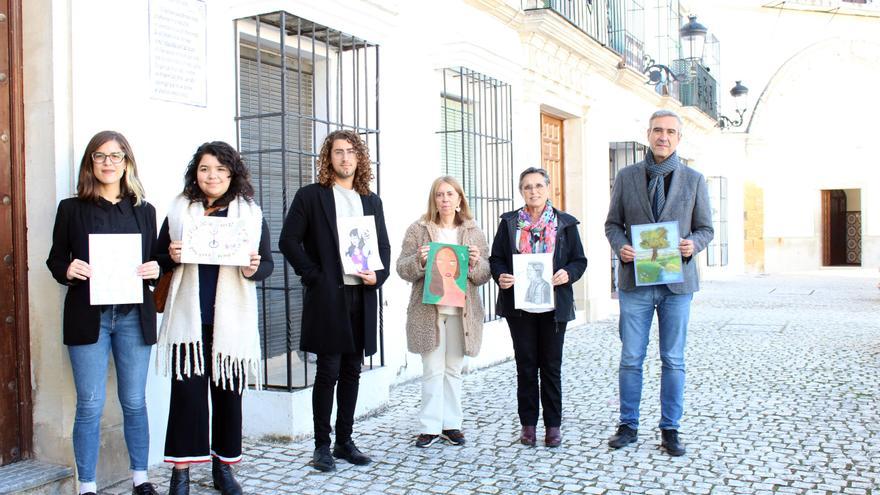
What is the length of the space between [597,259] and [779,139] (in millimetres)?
14812

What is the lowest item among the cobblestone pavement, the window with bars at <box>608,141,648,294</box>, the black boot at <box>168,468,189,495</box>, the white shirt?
the cobblestone pavement

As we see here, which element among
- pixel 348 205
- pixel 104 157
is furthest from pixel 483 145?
pixel 104 157

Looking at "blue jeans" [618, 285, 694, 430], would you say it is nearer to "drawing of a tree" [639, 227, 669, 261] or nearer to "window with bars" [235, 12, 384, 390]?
"drawing of a tree" [639, 227, 669, 261]

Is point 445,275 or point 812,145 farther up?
point 812,145

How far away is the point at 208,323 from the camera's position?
148 inches

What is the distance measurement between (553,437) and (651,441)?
59 cm

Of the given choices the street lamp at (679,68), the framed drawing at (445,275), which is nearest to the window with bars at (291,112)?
the framed drawing at (445,275)

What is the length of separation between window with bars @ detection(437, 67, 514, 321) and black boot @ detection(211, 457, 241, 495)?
4185 mm

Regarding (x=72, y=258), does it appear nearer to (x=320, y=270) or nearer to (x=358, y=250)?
(x=320, y=270)

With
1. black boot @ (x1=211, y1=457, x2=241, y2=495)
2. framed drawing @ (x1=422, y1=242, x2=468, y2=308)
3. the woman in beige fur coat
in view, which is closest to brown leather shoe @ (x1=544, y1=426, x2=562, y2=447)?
the woman in beige fur coat

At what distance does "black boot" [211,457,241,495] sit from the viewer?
383cm

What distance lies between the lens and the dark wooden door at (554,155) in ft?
33.5

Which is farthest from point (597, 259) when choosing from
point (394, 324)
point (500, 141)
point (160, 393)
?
point (160, 393)

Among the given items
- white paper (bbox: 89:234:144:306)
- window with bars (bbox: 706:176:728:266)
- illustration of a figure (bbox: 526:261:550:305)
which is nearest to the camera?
white paper (bbox: 89:234:144:306)
